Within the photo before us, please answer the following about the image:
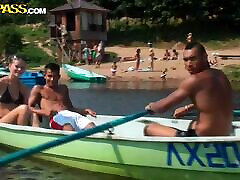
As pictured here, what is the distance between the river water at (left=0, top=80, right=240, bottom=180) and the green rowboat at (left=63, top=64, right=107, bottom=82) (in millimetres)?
631

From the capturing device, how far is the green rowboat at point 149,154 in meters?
6.73

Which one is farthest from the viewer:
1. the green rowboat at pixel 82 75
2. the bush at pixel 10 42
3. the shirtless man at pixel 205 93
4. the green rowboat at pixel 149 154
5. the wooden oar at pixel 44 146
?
the bush at pixel 10 42

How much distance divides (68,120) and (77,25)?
30.5 meters

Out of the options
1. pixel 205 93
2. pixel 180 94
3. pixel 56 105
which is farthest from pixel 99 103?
pixel 205 93

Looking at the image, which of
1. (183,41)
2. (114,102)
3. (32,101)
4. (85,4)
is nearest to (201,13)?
(183,41)

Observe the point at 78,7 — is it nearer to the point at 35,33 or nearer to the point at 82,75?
the point at 35,33

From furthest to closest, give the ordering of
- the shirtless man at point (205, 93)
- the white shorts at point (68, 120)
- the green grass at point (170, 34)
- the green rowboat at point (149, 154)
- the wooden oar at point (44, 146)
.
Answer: the green grass at point (170, 34) < the white shorts at point (68, 120) < the green rowboat at point (149, 154) < the shirtless man at point (205, 93) < the wooden oar at point (44, 146)

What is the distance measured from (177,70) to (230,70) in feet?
9.19

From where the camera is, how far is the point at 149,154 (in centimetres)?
725

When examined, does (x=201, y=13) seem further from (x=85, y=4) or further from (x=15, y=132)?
(x=15, y=132)

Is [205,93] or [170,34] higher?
[205,93]

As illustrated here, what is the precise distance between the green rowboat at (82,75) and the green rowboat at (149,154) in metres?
19.3

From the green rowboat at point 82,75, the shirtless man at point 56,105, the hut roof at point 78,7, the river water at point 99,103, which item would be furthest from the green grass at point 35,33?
the shirtless man at point 56,105

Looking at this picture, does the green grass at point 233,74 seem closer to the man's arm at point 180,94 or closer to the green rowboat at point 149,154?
the green rowboat at point 149,154
